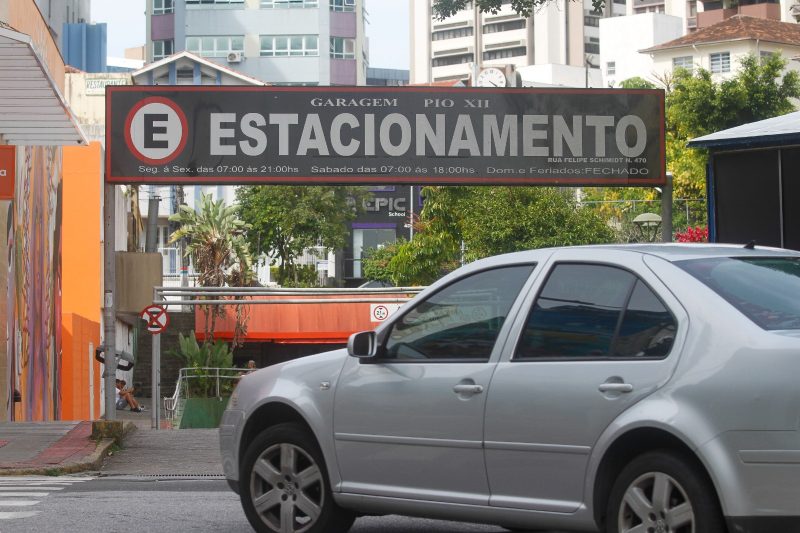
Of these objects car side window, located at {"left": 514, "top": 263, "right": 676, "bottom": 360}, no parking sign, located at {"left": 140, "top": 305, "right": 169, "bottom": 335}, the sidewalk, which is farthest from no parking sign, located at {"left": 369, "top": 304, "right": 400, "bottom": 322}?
car side window, located at {"left": 514, "top": 263, "right": 676, "bottom": 360}

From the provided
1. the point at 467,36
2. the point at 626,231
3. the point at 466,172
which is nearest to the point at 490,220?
the point at 626,231

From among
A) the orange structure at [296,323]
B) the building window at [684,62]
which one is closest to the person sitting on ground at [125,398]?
the orange structure at [296,323]

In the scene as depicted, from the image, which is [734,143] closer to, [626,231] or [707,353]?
[707,353]

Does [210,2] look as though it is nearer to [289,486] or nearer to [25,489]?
[25,489]

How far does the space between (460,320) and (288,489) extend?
1373mm

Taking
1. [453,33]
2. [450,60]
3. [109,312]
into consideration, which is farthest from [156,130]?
[450,60]

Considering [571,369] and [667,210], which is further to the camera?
[667,210]

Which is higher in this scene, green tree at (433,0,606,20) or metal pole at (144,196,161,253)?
green tree at (433,0,606,20)

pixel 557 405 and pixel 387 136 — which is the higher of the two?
pixel 387 136

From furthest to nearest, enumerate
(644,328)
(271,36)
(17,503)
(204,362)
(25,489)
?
(271,36)
(204,362)
(25,489)
(17,503)
(644,328)

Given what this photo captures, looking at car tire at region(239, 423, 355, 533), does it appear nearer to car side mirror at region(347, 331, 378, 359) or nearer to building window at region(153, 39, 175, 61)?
car side mirror at region(347, 331, 378, 359)

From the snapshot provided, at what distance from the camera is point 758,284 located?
6277mm

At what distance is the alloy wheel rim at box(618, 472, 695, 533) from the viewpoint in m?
5.74

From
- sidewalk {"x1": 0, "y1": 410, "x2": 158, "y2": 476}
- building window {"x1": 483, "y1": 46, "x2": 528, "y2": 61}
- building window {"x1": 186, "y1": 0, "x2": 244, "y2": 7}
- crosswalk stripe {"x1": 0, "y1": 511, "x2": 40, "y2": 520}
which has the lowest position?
sidewalk {"x1": 0, "y1": 410, "x2": 158, "y2": 476}
